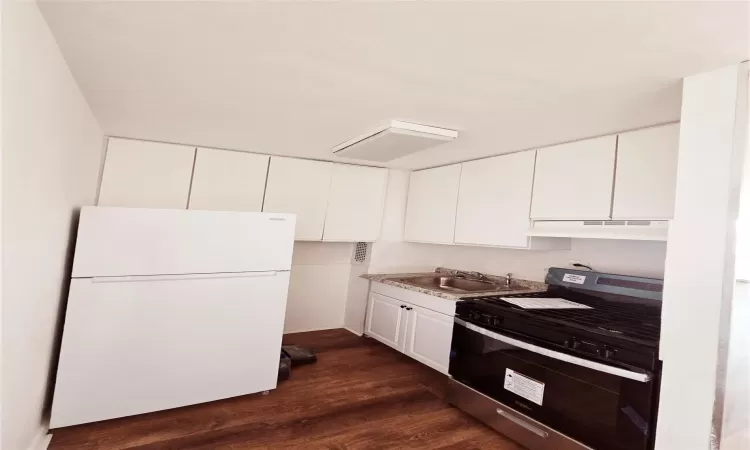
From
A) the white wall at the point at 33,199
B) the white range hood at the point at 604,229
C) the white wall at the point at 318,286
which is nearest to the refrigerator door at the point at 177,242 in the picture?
the white wall at the point at 33,199

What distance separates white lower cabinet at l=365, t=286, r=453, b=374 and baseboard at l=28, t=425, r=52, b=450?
2.23 m

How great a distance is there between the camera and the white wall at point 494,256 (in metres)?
2.37

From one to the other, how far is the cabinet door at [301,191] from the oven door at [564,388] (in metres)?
1.64

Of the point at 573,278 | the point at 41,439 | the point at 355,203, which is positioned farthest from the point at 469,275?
the point at 41,439

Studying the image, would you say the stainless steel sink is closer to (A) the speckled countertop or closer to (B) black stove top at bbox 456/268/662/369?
(A) the speckled countertop

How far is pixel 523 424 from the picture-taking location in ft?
6.59

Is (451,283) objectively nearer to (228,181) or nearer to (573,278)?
(573,278)

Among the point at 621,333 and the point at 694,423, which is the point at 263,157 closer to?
the point at 621,333

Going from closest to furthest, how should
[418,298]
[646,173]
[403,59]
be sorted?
[403,59] → [646,173] → [418,298]

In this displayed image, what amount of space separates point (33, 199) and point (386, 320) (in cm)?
259

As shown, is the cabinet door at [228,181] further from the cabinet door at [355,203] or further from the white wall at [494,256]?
the white wall at [494,256]

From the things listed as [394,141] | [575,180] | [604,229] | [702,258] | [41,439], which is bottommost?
[41,439]

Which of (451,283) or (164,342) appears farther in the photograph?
(451,283)

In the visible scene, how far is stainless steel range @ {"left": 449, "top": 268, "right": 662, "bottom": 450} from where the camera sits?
64.1 inches
